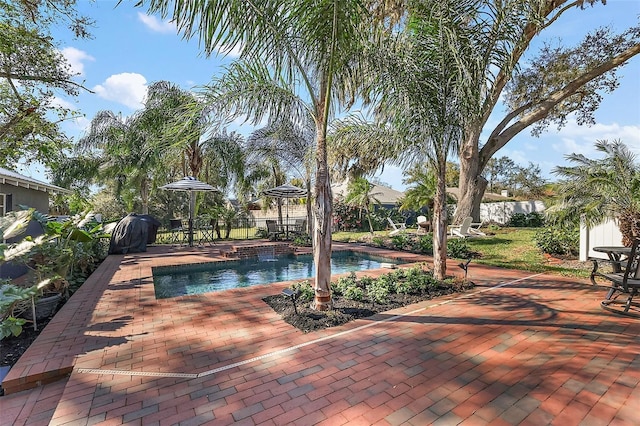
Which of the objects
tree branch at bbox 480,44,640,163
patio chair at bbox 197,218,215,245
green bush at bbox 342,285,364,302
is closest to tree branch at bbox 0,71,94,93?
patio chair at bbox 197,218,215,245

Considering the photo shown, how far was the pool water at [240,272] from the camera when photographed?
7.82 metres

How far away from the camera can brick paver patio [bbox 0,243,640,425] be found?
2590 mm

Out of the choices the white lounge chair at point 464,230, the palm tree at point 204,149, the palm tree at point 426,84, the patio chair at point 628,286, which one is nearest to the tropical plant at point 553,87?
the white lounge chair at point 464,230

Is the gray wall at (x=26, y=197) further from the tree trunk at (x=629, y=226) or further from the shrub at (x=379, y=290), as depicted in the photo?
the tree trunk at (x=629, y=226)

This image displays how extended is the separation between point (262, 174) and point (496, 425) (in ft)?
57.4

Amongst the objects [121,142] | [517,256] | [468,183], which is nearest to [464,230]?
[468,183]

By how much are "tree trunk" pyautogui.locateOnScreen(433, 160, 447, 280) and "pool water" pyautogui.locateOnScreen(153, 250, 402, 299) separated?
131 inches

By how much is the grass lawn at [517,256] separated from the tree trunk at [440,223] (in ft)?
11.8

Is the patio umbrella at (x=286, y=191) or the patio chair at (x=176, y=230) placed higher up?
the patio umbrella at (x=286, y=191)

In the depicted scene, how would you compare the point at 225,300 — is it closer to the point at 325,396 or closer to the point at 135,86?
the point at 325,396

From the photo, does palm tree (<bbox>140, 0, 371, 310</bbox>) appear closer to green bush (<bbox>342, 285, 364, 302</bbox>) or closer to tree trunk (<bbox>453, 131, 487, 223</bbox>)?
green bush (<bbox>342, 285, 364, 302</bbox>)

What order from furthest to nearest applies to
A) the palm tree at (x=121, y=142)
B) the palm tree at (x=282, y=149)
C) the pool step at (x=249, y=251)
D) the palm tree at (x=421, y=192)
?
1. the palm tree at (x=421, y=192)
2. the palm tree at (x=282, y=149)
3. the palm tree at (x=121, y=142)
4. the pool step at (x=249, y=251)

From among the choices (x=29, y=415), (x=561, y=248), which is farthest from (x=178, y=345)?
(x=561, y=248)

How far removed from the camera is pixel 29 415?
2.74 metres
